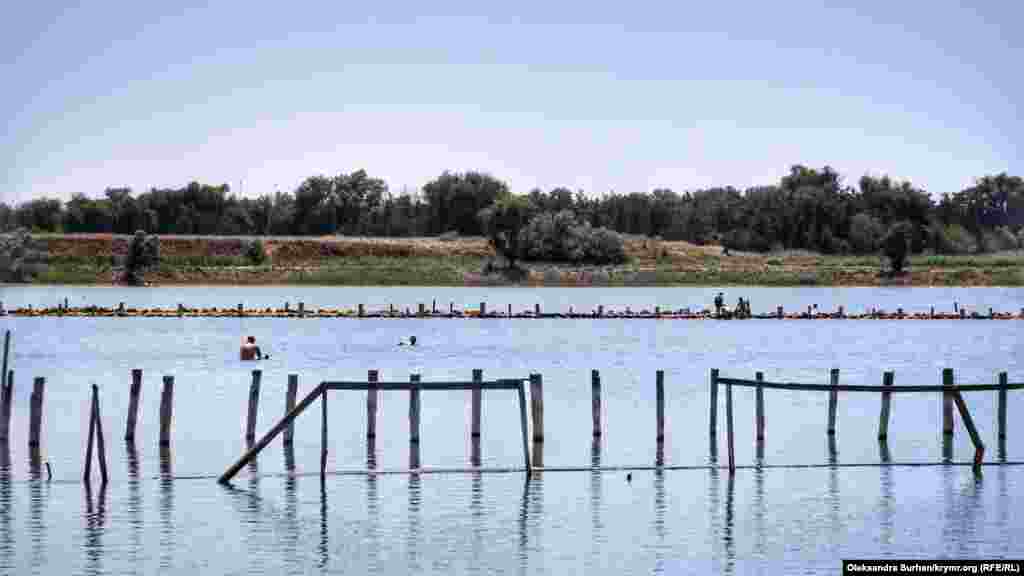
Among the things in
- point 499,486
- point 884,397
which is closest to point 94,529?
point 499,486

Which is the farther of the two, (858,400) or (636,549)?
(858,400)

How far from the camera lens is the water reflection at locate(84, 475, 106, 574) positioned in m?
31.6

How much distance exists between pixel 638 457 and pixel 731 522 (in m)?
10.2

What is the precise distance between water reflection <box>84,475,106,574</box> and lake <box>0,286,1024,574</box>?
0.27 ft

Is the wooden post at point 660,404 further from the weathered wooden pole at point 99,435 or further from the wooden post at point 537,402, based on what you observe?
the weathered wooden pole at point 99,435

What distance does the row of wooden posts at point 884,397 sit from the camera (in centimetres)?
3959

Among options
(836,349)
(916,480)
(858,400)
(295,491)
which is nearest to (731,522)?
(916,480)

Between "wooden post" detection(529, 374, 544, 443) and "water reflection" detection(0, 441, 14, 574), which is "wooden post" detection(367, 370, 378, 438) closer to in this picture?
"wooden post" detection(529, 374, 544, 443)

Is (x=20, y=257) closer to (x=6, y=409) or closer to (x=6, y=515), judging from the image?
(x=6, y=409)

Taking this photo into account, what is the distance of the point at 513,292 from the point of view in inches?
7781

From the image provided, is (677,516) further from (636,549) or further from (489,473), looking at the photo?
(489,473)

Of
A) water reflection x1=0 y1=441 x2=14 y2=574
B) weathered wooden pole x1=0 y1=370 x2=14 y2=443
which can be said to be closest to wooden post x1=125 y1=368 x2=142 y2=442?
weathered wooden pole x1=0 y1=370 x2=14 y2=443

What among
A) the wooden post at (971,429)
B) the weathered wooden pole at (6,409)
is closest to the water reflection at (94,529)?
the weathered wooden pole at (6,409)

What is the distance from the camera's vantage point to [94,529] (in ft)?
114
